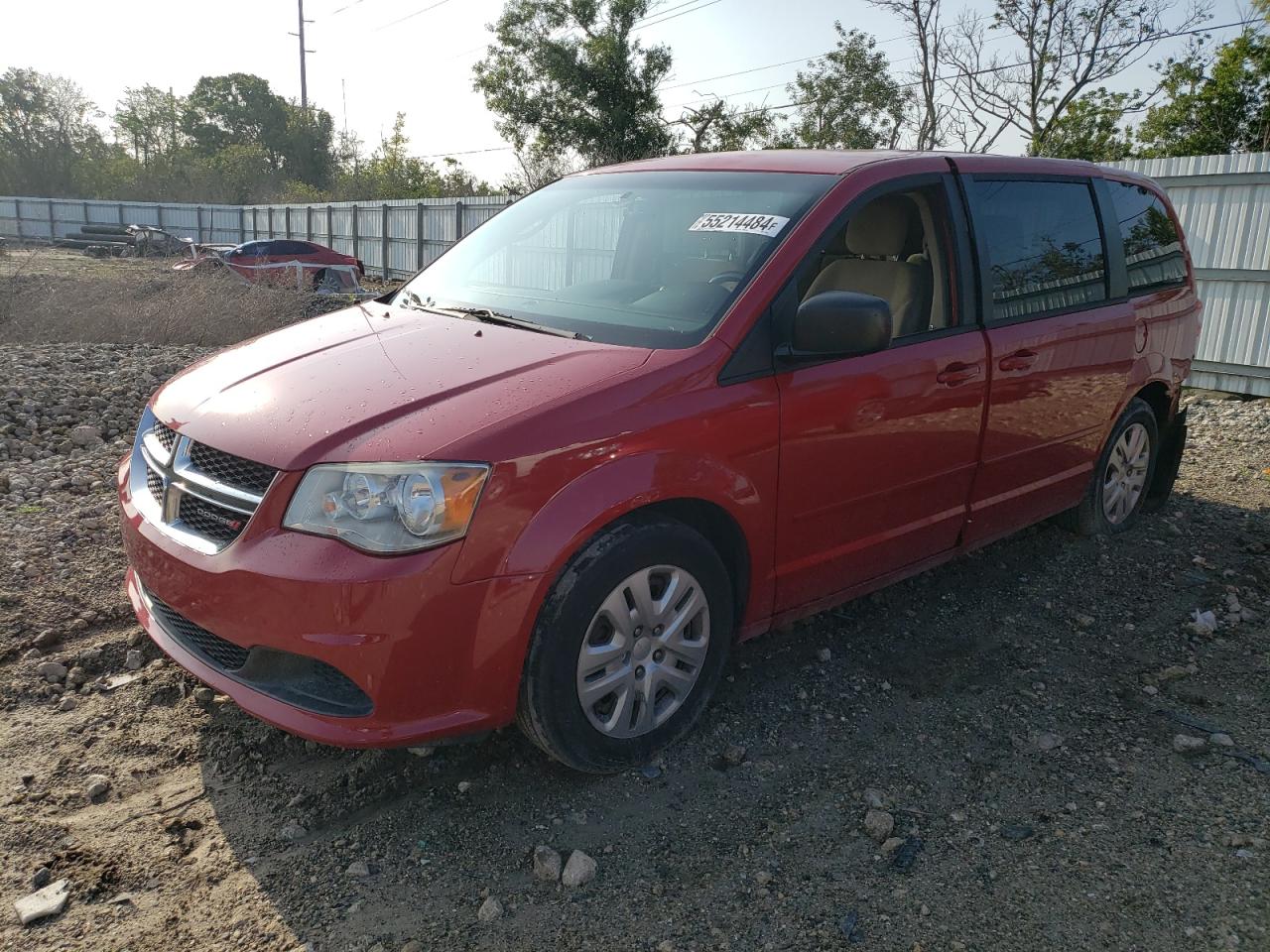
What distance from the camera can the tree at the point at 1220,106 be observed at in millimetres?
21625

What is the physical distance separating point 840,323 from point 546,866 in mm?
1772

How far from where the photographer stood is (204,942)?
2.31 metres

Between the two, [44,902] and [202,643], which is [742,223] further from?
[44,902]

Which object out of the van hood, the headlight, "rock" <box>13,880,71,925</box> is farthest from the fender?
"rock" <box>13,880,71,925</box>

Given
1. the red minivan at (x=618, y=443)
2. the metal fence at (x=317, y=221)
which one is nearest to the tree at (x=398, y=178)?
the metal fence at (x=317, y=221)

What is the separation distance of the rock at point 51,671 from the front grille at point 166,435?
1.02m

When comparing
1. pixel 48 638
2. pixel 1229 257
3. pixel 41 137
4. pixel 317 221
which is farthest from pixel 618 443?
pixel 41 137

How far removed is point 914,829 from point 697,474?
1.17 metres

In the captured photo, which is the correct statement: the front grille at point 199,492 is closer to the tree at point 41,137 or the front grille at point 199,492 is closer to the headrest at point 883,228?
the headrest at point 883,228

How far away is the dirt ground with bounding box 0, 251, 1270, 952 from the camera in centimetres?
241

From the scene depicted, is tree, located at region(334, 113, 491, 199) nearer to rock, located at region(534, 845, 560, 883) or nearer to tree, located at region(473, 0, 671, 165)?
tree, located at region(473, 0, 671, 165)

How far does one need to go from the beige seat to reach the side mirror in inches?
24.6

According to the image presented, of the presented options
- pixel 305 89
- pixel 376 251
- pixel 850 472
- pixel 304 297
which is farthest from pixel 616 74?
pixel 850 472

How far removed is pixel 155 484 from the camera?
10.0 ft
